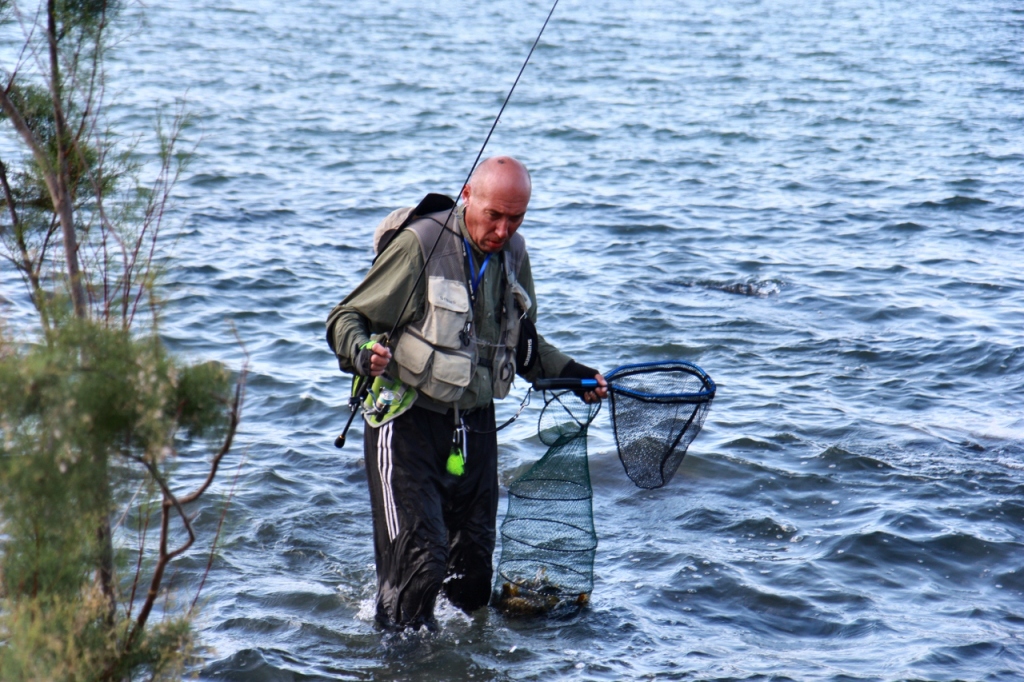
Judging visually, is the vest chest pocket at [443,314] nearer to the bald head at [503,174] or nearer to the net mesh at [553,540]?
the bald head at [503,174]

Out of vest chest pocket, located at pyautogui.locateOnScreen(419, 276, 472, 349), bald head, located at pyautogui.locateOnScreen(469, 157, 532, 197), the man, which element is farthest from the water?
bald head, located at pyautogui.locateOnScreen(469, 157, 532, 197)

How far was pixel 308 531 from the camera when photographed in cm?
630

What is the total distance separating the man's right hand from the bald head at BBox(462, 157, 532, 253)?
0.70m

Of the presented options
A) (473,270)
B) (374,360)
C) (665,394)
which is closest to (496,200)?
(473,270)

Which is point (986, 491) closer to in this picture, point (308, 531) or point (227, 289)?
point (308, 531)

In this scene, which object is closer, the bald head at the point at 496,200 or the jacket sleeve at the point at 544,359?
the bald head at the point at 496,200

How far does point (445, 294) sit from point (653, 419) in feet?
4.06

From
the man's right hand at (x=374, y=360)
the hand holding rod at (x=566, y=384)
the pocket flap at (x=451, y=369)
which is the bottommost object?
the hand holding rod at (x=566, y=384)

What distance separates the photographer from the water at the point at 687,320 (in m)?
5.38

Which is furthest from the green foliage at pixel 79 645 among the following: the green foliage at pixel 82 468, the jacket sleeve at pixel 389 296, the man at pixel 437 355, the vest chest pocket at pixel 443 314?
the vest chest pocket at pixel 443 314

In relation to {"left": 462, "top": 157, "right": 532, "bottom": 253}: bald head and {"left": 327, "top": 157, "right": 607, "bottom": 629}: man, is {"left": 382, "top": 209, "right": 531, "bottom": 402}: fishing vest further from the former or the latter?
{"left": 462, "top": 157, "right": 532, "bottom": 253}: bald head

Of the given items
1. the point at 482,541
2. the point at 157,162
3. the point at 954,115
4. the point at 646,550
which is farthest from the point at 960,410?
the point at 954,115

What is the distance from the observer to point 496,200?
4.47m

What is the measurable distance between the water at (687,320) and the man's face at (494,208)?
1.70 meters
